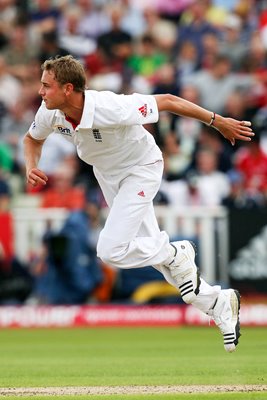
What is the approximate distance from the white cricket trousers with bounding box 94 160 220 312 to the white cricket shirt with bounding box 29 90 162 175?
0.32ft

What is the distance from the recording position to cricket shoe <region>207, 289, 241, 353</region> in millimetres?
7797

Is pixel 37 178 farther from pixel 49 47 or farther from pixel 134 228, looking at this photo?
pixel 49 47

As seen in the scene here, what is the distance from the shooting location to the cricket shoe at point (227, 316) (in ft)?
25.6

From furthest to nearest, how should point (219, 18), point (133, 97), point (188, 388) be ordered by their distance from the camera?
point (219, 18) < point (133, 97) < point (188, 388)

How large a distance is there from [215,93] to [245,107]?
0.67 metres

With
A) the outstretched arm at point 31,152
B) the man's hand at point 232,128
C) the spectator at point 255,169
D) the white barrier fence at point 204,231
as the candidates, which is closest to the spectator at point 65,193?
the white barrier fence at point 204,231

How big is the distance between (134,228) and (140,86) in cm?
866

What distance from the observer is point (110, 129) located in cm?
747

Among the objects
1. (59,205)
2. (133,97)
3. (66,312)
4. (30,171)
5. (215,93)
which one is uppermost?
(133,97)

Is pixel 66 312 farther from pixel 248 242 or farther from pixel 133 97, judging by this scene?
pixel 133 97

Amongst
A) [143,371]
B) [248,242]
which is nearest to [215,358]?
[143,371]

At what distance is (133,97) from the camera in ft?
24.4

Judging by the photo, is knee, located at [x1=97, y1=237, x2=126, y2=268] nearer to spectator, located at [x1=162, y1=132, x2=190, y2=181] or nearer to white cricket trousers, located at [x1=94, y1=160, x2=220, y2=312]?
white cricket trousers, located at [x1=94, y1=160, x2=220, y2=312]

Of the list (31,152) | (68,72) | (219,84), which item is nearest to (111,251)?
(31,152)
